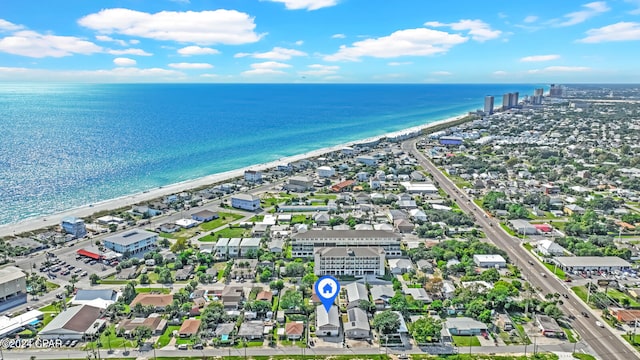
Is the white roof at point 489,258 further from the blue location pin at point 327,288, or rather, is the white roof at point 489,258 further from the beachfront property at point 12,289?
the beachfront property at point 12,289

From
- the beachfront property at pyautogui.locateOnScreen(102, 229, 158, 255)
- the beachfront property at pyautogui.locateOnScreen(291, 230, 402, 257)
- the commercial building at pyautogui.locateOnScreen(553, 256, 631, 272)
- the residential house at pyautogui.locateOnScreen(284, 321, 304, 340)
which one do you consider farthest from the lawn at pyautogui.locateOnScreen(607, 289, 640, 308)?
the beachfront property at pyautogui.locateOnScreen(102, 229, 158, 255)

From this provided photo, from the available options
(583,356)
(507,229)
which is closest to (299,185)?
(507,229)

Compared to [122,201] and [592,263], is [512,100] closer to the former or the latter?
[592,263]

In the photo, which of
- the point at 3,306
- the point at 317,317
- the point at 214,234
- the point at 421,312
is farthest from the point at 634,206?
the point at 3,306

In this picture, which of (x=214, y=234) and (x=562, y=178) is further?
(x=562, y=178)

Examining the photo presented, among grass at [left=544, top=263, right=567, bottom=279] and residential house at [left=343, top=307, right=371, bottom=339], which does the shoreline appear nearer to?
residential house at [left=343, top=307, right=371, bottom=339]

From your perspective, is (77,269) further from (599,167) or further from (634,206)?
(599,167)

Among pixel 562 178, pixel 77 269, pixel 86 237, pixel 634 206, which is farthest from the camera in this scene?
pixel 562 178
